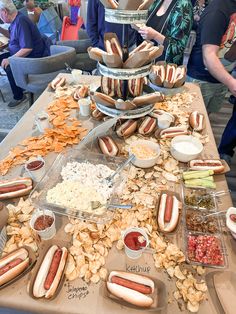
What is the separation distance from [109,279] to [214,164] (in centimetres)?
73

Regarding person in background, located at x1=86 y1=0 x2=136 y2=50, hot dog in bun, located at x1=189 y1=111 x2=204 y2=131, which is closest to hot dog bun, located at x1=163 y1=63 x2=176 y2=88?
hot dog in bun, located at x1=189 y1=111 x2=204 y2=131

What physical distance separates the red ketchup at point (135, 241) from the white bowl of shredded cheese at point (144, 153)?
39cm

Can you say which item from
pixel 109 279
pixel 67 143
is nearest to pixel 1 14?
pixel 67 143

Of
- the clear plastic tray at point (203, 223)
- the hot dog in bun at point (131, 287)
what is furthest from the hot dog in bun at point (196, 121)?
the hot dog in bun at point (131, 287)

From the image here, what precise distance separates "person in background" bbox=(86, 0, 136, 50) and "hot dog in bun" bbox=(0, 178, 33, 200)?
67.2 inches

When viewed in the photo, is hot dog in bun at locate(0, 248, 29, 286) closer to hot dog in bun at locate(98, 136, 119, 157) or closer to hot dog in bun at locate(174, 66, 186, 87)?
hot dog in bun at locate(98, 136, 119, 157)

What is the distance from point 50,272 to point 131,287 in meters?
0.26

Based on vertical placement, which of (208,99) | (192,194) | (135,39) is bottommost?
(208,99)

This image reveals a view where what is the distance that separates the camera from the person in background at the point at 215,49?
1.48 m

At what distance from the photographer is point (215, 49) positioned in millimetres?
1575

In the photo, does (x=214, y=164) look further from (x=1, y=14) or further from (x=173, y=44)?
(x=1, y=14)

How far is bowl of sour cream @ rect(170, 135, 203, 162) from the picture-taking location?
→ 117cm

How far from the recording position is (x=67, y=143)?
129 centimetres

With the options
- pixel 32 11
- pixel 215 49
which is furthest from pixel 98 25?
pixel 32 11
